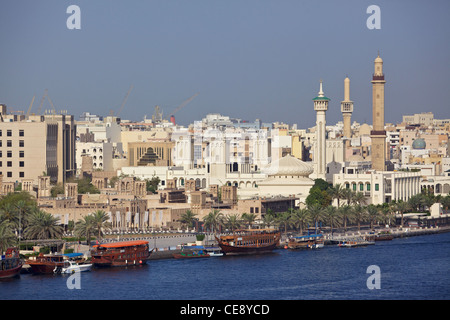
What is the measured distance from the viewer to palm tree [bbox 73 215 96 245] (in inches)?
3467

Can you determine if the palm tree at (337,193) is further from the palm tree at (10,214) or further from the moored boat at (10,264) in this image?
the moored boat at (10,264)

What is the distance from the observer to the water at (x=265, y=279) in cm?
7069

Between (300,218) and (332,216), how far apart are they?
14.1ft

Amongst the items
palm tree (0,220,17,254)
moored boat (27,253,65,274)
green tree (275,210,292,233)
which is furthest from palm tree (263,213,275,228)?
moored boat (27,253,65,274)

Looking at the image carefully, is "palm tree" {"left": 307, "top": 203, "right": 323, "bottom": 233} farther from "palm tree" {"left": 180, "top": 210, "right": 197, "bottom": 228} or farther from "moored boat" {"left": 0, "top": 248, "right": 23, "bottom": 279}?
"moored boat" {"left": 0, "top": 248, "right": 23, "bottom": 279}

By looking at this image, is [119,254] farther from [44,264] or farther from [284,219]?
[284,219]

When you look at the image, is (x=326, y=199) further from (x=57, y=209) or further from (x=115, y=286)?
(x=115, y=286)

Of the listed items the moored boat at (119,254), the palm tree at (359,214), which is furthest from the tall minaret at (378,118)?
the moored boat at (119,254)

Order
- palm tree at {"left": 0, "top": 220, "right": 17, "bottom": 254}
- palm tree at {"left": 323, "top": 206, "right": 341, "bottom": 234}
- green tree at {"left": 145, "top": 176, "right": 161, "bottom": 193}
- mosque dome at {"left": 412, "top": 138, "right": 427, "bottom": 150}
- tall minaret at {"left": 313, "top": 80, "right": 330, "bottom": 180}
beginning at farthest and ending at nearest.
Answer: mosque dome at {"left": 412, "top": 138, "right": 427, "bottom": 150} < tall minaret at {"left": 313, "top": 80, "right": 330, "bottom": 180} < green tree at {"left": 145, "top": 176, "right": 161, "bottom": 193} < palm tree at {"left": 323, "top": 206, "right": 341, "bottom": 234} < palm tree at {"left": 0, "top": 220, "right": 17, "bottom": 254}

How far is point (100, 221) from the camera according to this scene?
89.8m

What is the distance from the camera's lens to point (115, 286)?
73.8 meters

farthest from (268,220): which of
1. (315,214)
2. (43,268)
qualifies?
(43,268)

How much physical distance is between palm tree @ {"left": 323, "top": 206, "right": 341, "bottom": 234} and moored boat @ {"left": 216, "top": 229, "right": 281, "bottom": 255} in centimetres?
1131

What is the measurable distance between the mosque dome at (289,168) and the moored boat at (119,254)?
127 feet
